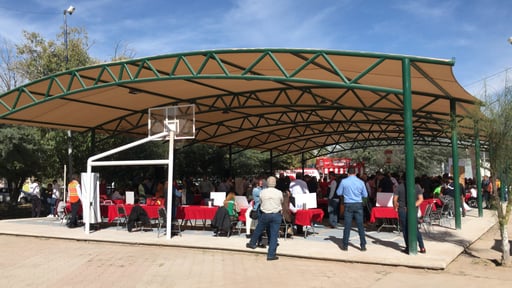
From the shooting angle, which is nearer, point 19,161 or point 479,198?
point 479,198

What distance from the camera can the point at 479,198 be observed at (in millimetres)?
15047

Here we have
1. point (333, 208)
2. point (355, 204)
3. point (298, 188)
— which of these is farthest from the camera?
point (333, 208)

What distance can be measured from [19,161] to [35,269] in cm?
1324

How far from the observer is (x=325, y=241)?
31.9 feet

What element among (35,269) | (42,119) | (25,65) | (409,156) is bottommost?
(35,269)

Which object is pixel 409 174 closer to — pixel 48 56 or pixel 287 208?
pixel 287 208

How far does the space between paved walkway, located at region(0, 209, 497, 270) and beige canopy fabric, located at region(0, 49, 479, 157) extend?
2.26m

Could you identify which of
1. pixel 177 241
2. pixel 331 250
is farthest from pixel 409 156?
pixel 177 241

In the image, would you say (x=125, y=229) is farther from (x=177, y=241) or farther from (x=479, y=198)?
(x=479, y=198)

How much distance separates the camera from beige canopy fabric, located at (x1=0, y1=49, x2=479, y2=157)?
9.26 meters

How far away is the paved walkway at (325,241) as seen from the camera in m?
7.81

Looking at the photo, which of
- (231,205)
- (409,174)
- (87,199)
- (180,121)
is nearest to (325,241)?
(231,205)

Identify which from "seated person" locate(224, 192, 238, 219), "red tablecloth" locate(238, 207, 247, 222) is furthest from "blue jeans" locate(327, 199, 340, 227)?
"seated person" locate(224, 192, 238, 219)

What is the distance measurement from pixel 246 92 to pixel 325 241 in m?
5.79
